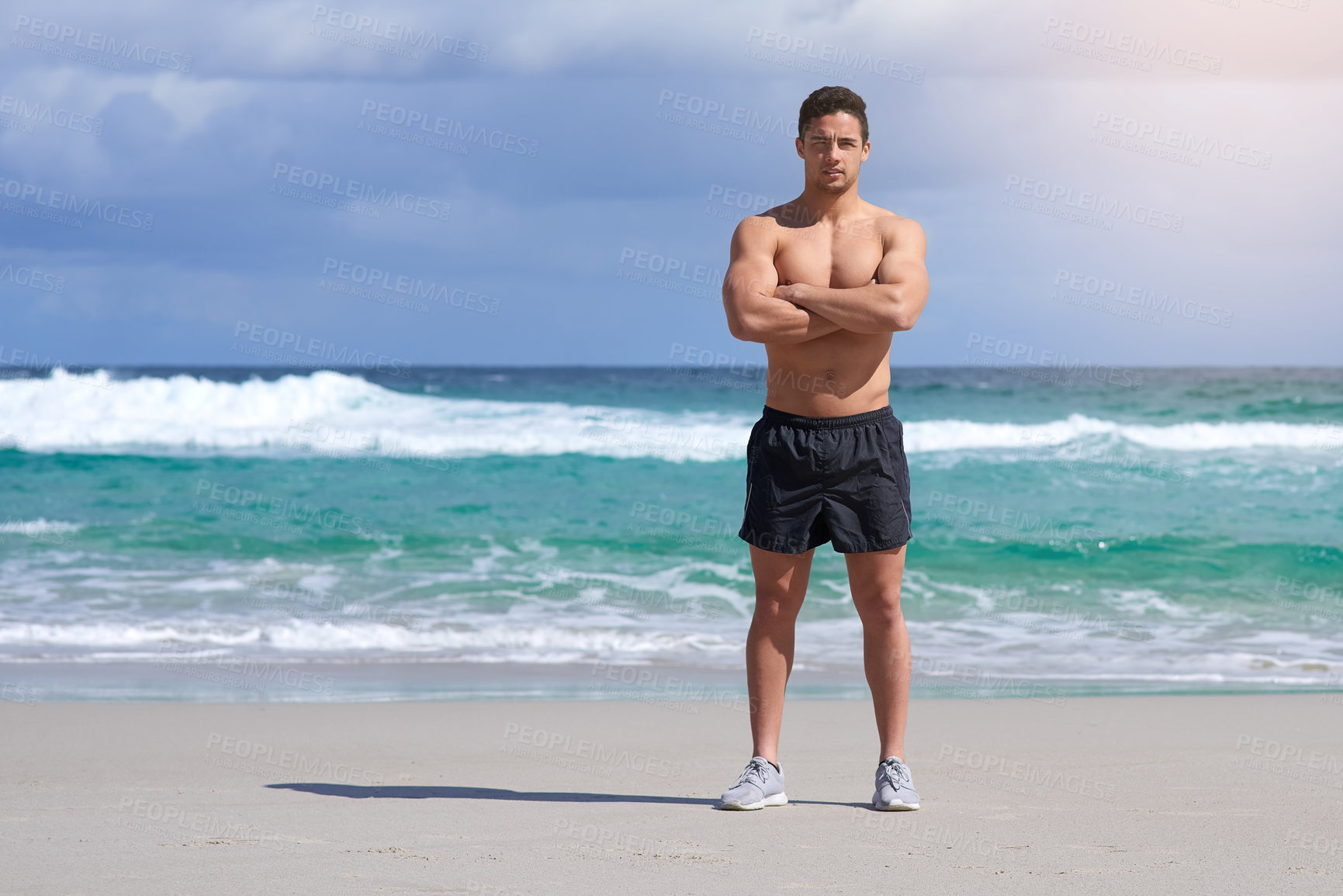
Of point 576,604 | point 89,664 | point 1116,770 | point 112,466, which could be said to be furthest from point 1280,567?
point 112,466

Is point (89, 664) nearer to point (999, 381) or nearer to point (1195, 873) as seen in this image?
point (1195, 873)

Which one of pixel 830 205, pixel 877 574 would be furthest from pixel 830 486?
pixel 830 205

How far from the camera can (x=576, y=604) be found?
753 centimetres

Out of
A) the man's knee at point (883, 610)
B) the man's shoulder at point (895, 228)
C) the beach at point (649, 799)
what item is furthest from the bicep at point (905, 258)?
the beach at point (649, 799)

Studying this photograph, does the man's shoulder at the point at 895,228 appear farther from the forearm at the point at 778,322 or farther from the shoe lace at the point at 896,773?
the shoe lace at the point at 896,773

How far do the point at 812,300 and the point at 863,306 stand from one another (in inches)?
5.5

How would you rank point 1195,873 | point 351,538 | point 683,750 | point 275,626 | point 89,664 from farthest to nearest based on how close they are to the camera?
point 351,538 < point 275,626 < point 89,664 < point 683,750 < point 1195,873

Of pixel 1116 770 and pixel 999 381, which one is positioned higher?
pixel 999 381

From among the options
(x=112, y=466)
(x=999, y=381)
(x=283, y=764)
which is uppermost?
(x=999, y=381)

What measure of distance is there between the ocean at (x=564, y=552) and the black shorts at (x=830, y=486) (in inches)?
89.7

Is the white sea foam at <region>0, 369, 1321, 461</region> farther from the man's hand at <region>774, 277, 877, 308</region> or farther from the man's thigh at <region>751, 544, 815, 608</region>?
the man's hand at <region>774, 277, 877, 308</region>

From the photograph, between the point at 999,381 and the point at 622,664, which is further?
the point at 999,381

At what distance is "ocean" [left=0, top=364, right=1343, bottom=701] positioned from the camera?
19.4 ft

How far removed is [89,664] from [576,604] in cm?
295
